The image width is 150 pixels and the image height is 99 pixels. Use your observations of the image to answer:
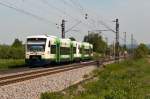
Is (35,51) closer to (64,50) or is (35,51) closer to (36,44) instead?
(36,44)

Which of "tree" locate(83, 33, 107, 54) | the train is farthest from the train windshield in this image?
"tree" locate(83, 33, 107, 54)

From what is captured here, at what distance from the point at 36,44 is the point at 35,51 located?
725 mm

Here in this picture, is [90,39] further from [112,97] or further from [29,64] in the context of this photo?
[112,97]

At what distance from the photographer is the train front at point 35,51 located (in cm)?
4303

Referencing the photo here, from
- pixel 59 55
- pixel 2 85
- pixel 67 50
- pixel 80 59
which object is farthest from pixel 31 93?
pixel 80 59

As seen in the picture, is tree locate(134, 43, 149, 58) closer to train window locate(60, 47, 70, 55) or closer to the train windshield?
train window locate(60, 47, 70, 55)

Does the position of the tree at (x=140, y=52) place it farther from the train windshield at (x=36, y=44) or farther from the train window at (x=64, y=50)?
the train windshield at (x=36, y=44)

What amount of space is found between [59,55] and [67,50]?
480cm

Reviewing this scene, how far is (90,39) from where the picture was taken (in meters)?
132

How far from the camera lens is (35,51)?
142ft

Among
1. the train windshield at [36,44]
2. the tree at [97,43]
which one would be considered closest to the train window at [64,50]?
the train windshield at [36,44]

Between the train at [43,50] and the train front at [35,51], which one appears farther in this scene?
the train at [43,50]

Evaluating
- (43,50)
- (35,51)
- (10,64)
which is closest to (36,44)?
(35,51)

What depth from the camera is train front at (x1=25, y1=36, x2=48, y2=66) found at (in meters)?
43.0
